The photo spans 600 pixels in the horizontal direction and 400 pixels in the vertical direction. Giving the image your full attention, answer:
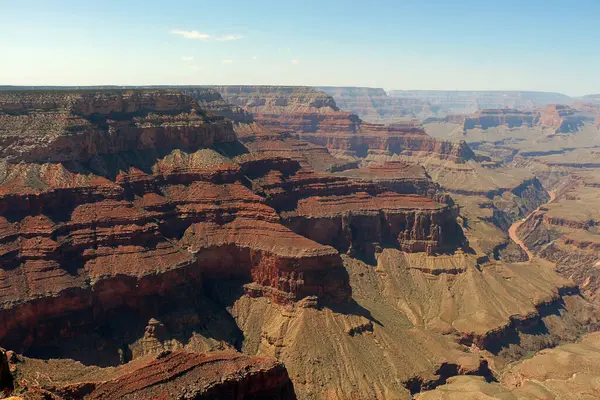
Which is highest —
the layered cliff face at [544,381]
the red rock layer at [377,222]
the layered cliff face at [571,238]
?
the red rock layer at [377,222]

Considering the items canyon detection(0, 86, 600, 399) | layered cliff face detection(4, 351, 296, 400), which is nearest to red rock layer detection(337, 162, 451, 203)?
canyon detection(0, 86, 600, 399)

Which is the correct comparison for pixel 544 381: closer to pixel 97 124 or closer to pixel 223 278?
pixel 223 278

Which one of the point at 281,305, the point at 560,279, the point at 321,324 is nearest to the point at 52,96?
the point at 281,305

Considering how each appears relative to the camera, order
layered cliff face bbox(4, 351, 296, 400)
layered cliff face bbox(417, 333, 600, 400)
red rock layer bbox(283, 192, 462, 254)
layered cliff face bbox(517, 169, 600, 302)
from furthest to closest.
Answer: layered cliff face bbox(517, 169, 600, 302) < red rock layer bbox(283, 192, 462, 254) < layered cliff face bbox(417, 333, 600, 400) < layered cliff face bbox(4, 351, 296, 400)

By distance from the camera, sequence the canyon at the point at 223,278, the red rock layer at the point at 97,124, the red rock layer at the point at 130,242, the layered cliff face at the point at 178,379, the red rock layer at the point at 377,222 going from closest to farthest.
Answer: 1. the layered cliff face at the point at 178,379
2. the canyon at the point at 223,278
3. the red rock layer at the point at 130,242
4. the red rock layer at the point at 97,124
5. the red rock layer at the point at 377,222

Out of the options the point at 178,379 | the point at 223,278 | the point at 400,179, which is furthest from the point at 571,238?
the point at 178,379

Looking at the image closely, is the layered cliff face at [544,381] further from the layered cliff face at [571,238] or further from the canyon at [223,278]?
the layered cliff face at [571,238]

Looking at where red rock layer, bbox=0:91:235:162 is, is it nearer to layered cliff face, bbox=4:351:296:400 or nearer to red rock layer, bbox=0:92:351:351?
red rock layer, bbox=0:92:351:351

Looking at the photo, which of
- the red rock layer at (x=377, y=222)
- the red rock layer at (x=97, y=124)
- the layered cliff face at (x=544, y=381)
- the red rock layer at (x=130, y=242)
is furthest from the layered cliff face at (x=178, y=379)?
the red rock layer at (x=377, y=222)

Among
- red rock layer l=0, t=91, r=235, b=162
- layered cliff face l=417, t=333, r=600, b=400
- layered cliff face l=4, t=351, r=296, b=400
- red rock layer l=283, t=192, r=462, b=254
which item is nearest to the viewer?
layered cliff face l=4, t=351, r=296, b=400
